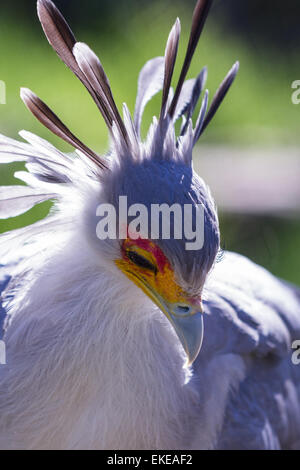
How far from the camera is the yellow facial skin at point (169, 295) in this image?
1.39 m

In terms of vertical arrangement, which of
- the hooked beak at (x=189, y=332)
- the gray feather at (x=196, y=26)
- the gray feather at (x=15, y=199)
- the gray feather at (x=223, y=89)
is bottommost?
the hooked beak at (x=189, y=332)

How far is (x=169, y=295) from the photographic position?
1413 millimetres

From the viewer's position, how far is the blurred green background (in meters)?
3.55

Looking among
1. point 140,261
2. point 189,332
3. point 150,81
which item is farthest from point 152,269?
point 150,81

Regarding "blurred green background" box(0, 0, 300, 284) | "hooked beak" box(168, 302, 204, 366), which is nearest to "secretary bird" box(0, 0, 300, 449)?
"hooked beak" box(168, 302, 204, 366)

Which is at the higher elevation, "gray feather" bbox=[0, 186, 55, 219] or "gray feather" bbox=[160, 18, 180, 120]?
"gray feather" bbox=[160, 18, 180, 120]

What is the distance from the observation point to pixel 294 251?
3.49 m

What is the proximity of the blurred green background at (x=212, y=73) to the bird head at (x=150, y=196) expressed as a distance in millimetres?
1731

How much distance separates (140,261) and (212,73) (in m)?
3.35

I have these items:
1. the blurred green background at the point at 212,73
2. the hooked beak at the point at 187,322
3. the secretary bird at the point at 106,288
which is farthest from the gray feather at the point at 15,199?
the blurred green background at the point at 212,73

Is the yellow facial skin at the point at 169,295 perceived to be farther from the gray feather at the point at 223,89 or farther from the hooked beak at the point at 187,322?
the gray feather at the point at 223,89

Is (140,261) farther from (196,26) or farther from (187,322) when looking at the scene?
(196,26)

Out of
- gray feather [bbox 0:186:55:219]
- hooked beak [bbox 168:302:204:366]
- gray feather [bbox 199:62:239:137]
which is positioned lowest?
hooked beak [bbox 168:302:204:366]

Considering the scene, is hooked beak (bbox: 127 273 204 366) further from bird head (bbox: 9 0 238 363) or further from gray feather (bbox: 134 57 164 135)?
gray feather (bbox: 134 57 164 135)
